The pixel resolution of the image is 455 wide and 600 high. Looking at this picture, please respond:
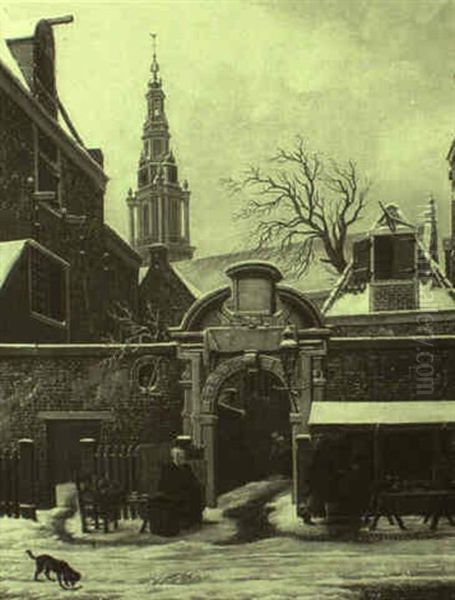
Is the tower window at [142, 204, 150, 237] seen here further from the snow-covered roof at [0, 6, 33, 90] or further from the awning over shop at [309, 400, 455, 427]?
the awning over shop at [309, 400, 455, 427]

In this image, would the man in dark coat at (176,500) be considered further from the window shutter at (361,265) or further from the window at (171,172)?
the window at (171,172)

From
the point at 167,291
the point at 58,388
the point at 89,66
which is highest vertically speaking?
the point at 89,66

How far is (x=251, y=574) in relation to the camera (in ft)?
12.8

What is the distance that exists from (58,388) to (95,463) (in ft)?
1.15

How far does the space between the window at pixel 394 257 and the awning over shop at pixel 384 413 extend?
1.72 feet

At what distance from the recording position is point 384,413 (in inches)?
158

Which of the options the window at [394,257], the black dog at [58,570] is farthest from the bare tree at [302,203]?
the black dog at [58,570]

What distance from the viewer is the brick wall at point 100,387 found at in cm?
411

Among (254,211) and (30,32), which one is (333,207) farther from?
(30,32)

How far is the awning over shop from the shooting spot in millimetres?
3996

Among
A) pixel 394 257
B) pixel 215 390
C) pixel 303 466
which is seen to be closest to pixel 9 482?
pixel 215 390

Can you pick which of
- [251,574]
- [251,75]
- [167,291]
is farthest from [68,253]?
[251,574]

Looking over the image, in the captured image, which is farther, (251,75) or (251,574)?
(251,75)

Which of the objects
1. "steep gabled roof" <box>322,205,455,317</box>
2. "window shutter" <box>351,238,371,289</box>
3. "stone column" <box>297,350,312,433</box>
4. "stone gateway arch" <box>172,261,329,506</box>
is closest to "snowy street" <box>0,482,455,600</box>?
"stone gateway arch" <box>172,261,329,506</box>
